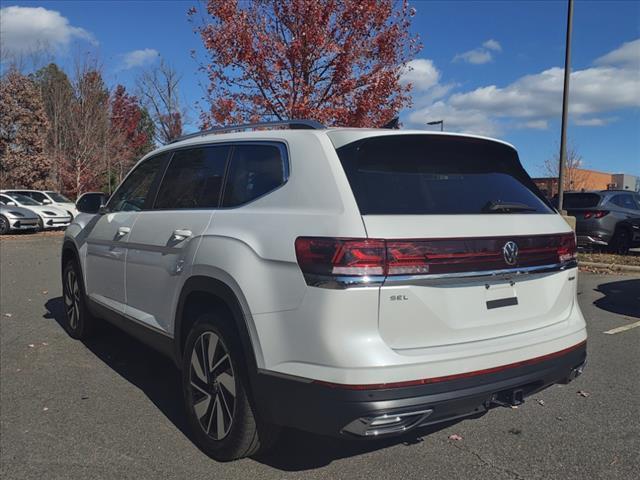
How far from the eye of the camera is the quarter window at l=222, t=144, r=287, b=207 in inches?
121

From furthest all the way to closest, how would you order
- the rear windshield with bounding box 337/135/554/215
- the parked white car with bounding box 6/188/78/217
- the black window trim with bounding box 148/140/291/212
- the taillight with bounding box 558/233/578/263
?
the parked white car with bounding box 6/188/78/217 → the taillight with bounding box 558/233/578/263 → the black window trim with bounding box 148/140/291/212 → the rear windshield with bounding box 337/135/554/215

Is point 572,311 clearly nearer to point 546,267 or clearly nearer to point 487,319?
point 546,267

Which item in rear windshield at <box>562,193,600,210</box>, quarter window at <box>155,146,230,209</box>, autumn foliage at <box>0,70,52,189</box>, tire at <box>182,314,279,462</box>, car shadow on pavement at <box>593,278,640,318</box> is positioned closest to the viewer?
tire at <box>182,314,279,462</box>

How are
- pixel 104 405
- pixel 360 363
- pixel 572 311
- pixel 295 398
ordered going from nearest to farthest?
pixel 360 363, pixel 295 398, pixel 572 311, pixel 104 405

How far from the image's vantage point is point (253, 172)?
3266mm

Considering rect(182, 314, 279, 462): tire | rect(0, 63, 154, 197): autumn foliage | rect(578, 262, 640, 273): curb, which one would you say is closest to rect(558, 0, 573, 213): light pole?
rect(578, 262, 640, 273): curb

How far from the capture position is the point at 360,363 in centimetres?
241

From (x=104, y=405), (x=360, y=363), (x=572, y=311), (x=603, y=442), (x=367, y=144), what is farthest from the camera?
(x=104, y=405)

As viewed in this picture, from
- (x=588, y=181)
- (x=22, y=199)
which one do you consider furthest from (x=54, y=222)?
(x=588, y=181)

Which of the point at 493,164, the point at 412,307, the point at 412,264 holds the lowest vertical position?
the point at 412,307

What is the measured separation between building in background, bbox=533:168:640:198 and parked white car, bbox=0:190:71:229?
26.1 m

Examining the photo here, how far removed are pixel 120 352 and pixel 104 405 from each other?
1362 mm

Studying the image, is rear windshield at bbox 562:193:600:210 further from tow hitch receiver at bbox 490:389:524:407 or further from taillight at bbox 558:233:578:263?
tow hitch receiver at bbox 490:389:524:407

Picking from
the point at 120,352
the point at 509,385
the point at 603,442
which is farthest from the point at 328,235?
the point at 120,352
